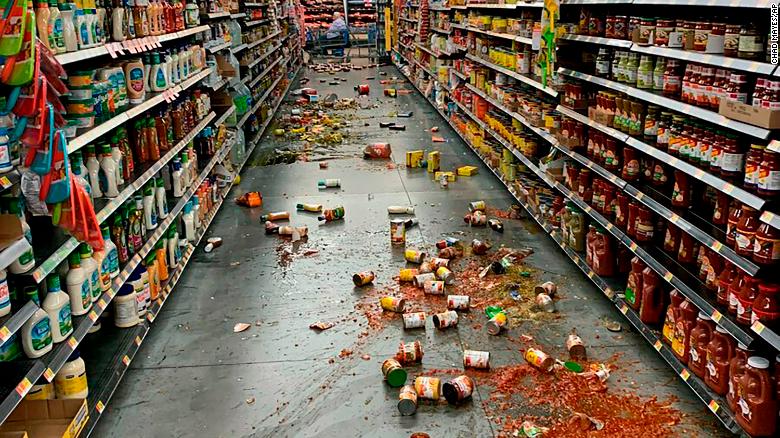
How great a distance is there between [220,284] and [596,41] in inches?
122

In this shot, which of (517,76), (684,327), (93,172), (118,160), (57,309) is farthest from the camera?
(517,76)

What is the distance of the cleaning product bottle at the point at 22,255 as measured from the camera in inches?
114

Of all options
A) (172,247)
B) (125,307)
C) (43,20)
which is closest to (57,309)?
(125,307)

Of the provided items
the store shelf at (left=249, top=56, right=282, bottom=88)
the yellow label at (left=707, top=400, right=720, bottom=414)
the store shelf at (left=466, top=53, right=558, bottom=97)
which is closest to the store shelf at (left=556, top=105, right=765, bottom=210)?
the store shelf at (left=466, top=53, right=558, bottom=97)

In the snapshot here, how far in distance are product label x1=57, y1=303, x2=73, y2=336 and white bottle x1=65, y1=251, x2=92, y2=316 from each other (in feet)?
0.53

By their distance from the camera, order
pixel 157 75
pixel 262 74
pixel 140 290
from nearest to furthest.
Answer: pixel 140 290 < pixel 157 75 < pixel 262 74

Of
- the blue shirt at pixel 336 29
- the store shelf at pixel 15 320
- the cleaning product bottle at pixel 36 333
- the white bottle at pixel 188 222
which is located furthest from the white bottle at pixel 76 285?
the blue shirt at pixel 336 29

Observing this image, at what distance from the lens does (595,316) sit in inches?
186

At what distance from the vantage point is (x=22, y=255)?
2.89 meters

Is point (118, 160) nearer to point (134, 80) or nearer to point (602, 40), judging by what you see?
point (134, 80)

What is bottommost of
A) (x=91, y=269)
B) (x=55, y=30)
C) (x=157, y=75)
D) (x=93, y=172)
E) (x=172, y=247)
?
(x=172, y=247)

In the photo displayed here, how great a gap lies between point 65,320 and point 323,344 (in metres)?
1.58

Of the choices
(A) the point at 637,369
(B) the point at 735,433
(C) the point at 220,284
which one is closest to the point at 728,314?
(B) the point at 735,433

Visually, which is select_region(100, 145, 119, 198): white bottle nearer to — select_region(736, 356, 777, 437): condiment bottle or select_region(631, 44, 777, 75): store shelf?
select_region(631, 44, 777, 75): store shelf
